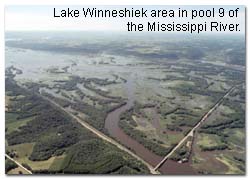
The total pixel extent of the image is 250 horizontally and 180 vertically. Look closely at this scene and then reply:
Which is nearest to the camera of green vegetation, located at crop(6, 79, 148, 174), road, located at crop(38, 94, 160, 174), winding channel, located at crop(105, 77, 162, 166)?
green vegetation, located at crop(6, 79, 148, 174)

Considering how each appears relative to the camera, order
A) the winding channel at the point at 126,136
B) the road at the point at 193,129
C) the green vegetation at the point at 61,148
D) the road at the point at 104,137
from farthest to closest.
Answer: the winding channel at the point at 126,136, the road at the point at 193,129, the road at the point at 104,137, the green vegetation at the point at 61,148

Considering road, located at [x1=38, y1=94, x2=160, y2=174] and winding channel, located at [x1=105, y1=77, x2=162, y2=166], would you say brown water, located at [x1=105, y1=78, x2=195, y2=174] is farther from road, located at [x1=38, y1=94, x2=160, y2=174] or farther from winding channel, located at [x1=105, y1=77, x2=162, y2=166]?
road, located at [x1=38, y1=94, x2=160, y2=174]

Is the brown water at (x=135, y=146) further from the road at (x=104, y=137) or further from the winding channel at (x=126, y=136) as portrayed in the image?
the road at (x=104, y=137)

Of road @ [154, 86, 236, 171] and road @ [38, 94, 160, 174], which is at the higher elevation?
road @ [38, 94, 160, 174]

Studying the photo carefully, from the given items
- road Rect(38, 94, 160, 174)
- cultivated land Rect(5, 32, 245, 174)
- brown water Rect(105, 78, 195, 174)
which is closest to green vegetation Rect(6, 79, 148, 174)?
cultivated land Rect(5, 32, 245, 174)

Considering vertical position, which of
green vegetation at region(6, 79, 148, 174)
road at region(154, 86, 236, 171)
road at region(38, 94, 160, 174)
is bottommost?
road at region(154, 86, 236, 171)

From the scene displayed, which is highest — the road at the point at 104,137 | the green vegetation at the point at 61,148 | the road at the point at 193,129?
the green vegetation at the point at 61,148

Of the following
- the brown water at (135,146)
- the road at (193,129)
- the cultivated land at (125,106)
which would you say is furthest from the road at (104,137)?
the road at (193,129)

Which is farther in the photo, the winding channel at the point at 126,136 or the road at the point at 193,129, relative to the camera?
the winding channel at the point at 126,136

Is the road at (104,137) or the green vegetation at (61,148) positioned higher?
the green vegetation at (61,148)
